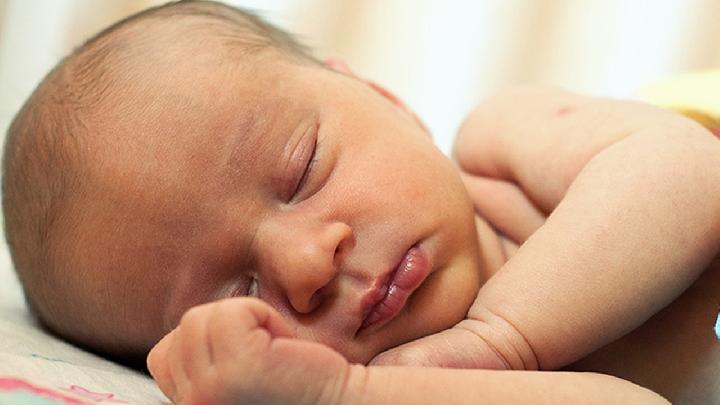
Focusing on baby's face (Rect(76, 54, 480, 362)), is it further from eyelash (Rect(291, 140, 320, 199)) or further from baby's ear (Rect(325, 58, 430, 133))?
baby's ear (Rect(325, 58, 430, 133))

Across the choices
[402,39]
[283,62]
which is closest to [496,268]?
[283,62]

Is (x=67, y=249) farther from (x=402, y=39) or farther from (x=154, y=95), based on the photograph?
(x=402, y=39)

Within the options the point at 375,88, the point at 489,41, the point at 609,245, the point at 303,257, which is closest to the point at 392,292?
the point at 303,257

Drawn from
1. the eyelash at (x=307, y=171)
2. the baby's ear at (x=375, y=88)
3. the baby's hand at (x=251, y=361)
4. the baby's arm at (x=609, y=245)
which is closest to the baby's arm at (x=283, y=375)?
the baby's hand at (x=251, y=361)

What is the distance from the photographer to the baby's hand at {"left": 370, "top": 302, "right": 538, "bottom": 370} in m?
0.79

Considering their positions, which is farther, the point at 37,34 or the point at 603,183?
the point at 37,34

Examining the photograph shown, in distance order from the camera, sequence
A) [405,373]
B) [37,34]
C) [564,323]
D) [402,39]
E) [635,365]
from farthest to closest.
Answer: [402,39], [37,34], [635,365], [564,323], [405,373]

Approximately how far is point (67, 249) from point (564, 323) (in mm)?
486

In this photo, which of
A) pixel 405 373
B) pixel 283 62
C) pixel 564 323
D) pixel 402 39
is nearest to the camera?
pixel 405 373

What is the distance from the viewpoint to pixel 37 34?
167 cm

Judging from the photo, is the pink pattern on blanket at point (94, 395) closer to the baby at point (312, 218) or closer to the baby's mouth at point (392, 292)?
the baby at point (312, 218)

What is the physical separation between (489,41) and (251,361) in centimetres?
127

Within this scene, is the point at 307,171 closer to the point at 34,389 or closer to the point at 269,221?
the point at 269,221

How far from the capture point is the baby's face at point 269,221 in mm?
849
